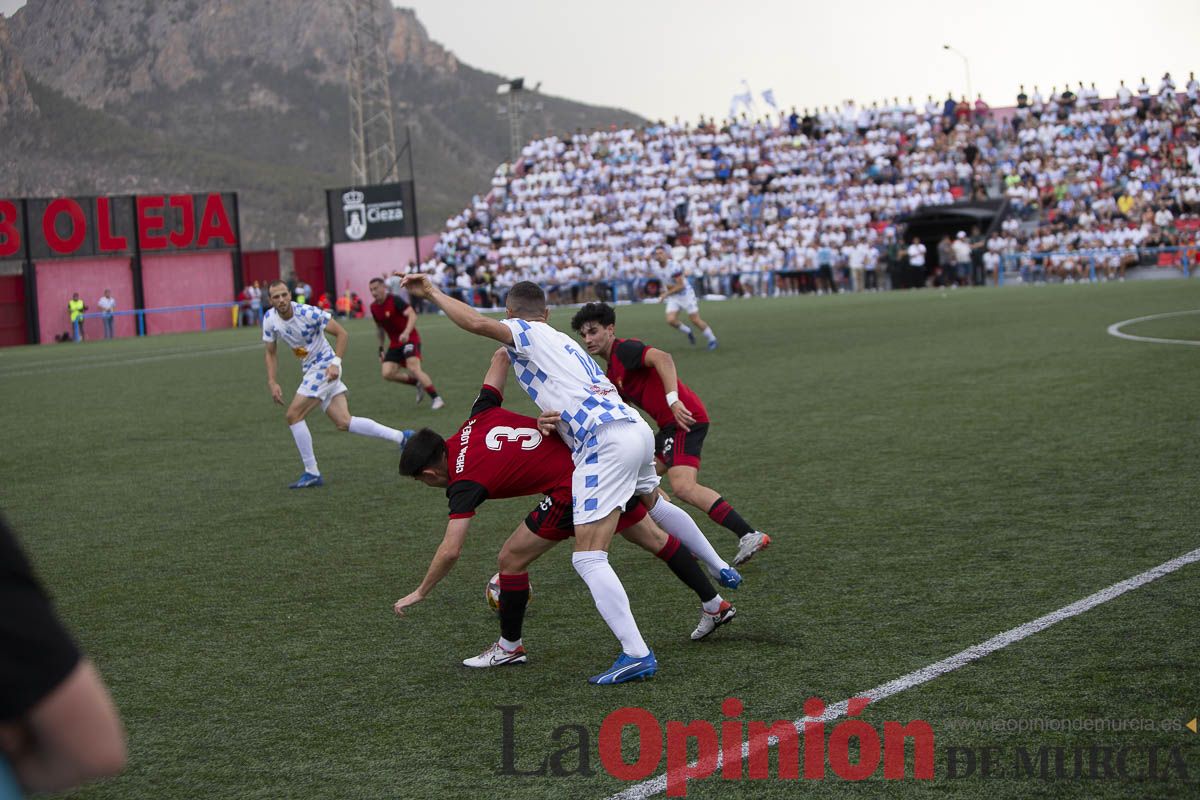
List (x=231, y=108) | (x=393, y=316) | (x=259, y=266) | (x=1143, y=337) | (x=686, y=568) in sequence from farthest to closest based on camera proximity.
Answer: (x=231, y=108), (x=259, y=266), (x=1143, y=337), (x=393, y=316), (x=686, y=568)

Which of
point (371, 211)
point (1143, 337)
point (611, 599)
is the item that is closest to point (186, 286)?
point (371, 211)

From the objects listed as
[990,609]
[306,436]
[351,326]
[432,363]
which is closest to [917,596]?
[990,609]

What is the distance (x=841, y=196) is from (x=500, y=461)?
4213cm

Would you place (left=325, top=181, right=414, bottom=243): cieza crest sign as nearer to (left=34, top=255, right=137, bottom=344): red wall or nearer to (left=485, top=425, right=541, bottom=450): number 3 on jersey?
(left=34, top=255, right=137, bottom=344): red wall

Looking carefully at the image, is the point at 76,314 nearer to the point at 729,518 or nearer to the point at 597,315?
the point at 729,518

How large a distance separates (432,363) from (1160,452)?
1565 centimetres

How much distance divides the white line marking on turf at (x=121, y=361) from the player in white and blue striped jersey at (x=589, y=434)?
24.2 meters

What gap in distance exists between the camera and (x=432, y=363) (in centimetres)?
2378

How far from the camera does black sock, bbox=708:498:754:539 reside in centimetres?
749

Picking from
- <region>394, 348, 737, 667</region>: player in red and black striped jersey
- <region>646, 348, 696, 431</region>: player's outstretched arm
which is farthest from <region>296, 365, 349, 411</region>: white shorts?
<region>394, 348, 737, 667</region>: player in red and black striped jersey

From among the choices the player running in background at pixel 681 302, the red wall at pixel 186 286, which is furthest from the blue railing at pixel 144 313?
the player running in background at pixel 681 302

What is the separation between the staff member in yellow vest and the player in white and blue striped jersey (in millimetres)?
41621

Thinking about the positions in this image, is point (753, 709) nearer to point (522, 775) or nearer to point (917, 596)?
point (522, 775)

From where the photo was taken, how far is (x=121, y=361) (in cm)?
2983
